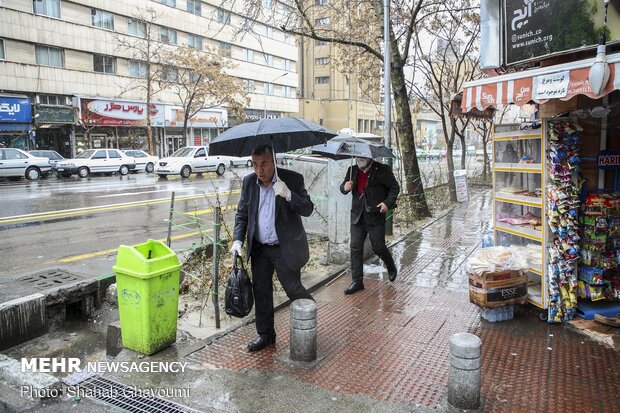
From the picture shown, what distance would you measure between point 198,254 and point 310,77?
209 ft

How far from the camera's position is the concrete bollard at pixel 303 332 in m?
4.28

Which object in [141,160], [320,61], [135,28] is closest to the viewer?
[141,160]

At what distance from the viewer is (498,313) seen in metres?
5.25

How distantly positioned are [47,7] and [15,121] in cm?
920

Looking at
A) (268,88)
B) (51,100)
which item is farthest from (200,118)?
(51,100)

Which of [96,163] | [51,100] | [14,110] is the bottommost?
[96,163]

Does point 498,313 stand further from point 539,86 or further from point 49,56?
point 49,56

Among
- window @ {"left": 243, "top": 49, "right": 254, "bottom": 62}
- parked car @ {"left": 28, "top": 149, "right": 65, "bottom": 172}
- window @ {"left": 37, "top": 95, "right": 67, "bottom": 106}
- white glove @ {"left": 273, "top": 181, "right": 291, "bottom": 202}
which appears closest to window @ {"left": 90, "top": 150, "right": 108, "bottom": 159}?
parked car @ {"left": 28, "top": 149, "right": 65, "bottom": 172}

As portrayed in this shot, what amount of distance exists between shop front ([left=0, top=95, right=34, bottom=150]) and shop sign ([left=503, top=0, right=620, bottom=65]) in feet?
103

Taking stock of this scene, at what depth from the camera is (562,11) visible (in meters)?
4.87

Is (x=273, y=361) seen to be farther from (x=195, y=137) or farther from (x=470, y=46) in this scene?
(x=195, y=137)

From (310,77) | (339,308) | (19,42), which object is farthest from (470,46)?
(310,77)

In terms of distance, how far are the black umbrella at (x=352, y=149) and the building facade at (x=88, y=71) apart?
2152 cm

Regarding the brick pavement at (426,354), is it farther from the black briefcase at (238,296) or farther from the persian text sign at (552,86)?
the persian text sign at (552,86)
